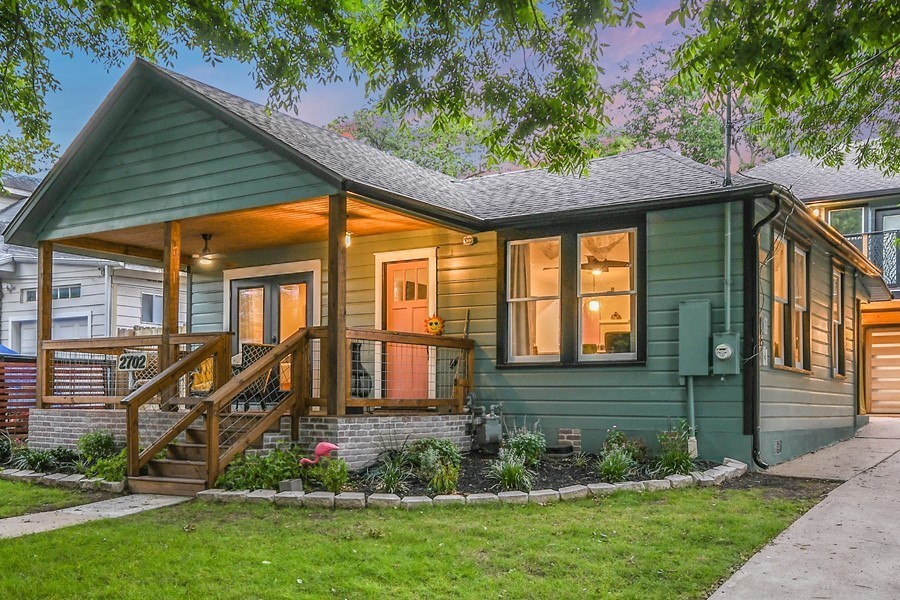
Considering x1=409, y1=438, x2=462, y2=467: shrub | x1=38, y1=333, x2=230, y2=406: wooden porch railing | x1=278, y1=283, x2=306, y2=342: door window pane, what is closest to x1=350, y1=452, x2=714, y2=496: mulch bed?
x1=409, y1=438, x2=462, y2=467: shrub

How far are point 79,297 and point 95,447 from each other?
32.2 ft

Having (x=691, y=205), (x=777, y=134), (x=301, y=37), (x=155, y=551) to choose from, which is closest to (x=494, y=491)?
(x=155, y=551)

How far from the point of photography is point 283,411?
905 cm

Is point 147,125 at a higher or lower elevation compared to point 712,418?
higher

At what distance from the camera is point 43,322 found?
11703mm

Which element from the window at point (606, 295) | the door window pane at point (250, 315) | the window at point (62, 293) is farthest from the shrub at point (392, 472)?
the window at point (62, 293)

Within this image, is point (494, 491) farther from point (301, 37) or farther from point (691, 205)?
point (301, 37)

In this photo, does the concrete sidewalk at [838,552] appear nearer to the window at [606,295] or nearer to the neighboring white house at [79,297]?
the window at [606,295]

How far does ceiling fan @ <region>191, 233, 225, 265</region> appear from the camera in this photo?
483 inches

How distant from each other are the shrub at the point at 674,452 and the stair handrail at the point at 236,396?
13.4 feet

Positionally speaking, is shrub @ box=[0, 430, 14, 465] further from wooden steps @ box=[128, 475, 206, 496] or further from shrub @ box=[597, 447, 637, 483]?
shrub @ box=[597, 447, 637, 483]

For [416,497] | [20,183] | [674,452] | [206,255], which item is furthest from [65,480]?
[20,183]

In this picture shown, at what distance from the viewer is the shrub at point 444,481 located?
7.88 meters

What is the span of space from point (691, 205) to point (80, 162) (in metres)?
8.13
